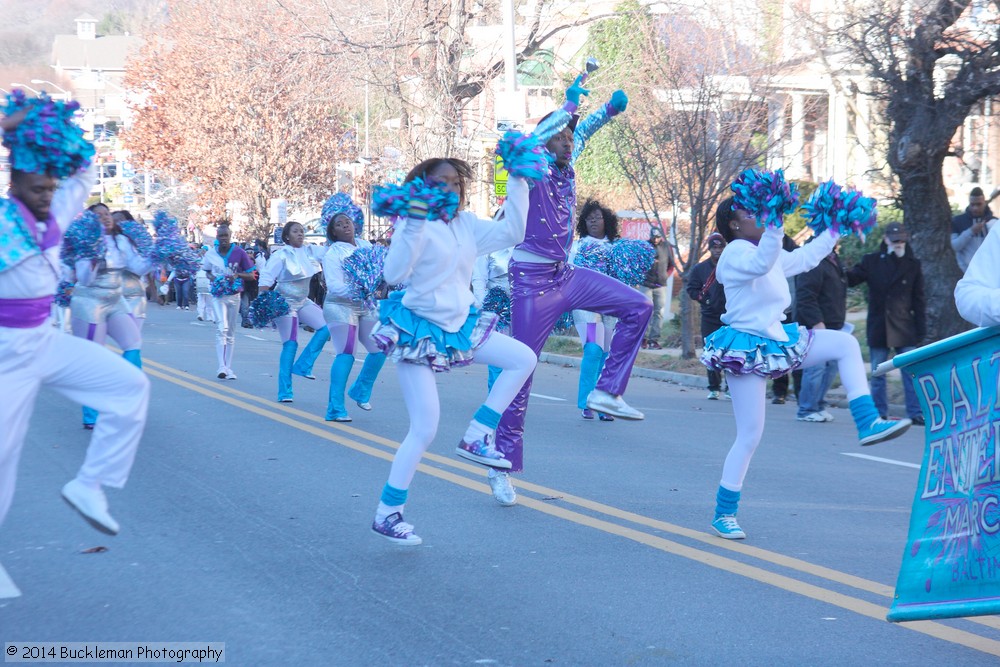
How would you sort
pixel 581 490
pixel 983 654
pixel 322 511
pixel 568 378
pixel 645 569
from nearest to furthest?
1. pixel 983 654
2. pixel 645 569
3. pixel 322 511
4. pixel 581 490
5. pixel 568 378

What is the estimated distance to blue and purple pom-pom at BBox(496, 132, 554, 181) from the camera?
6.18 m

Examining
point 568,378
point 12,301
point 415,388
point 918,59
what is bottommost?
point 568,378

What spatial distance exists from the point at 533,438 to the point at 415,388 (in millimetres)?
4388

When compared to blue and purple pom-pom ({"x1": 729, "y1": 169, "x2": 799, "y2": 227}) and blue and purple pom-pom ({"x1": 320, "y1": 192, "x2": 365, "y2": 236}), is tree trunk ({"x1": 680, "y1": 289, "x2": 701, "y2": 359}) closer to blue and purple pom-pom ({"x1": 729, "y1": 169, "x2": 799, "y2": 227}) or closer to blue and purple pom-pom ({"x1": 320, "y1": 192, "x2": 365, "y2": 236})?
blue and purple pom-pom ({"x1": 320, "y1": 192, "x2": 365, "y2": 236})

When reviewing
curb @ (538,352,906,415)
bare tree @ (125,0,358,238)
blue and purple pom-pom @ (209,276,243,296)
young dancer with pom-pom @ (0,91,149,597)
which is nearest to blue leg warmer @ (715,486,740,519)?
young dancer with pom-pom @ (0,91,149,597)

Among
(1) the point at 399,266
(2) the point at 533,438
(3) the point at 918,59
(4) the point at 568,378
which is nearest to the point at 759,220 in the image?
(1) the point at 399,266

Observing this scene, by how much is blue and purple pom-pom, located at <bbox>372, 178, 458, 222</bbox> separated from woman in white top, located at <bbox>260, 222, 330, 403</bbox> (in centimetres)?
681

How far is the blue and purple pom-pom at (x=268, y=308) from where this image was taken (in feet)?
42.3

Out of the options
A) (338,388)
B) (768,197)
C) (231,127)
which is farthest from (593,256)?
(231,127)

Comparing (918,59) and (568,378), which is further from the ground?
(918,59)

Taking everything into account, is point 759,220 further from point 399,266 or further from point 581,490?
point 581,490

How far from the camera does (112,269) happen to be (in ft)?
35.0

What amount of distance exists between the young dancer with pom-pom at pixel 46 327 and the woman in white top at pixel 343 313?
19.9ft

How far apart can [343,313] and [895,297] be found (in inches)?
213
